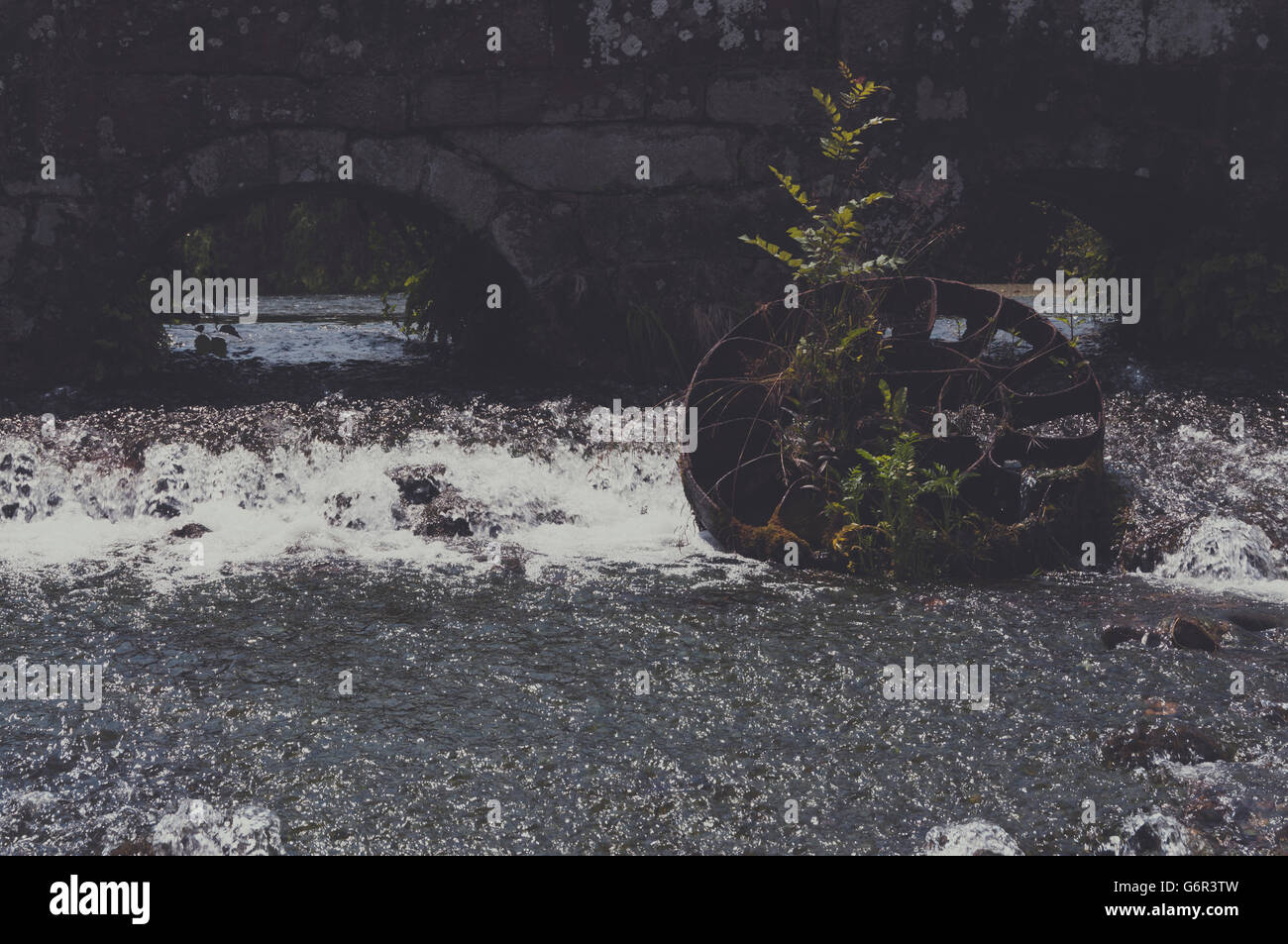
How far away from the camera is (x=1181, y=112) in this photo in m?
7.80

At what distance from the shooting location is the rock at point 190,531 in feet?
20.4

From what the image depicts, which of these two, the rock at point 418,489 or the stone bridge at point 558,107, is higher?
the stone bridge at point 558,107

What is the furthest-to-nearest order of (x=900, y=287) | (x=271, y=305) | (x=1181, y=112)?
(x=271, y=305)
(x=1181, y=112)
(x=900, y=287)

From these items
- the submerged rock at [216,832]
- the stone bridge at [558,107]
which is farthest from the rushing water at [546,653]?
the stone bridge at [558,107]

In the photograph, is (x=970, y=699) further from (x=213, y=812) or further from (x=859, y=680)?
(x=213, y=812)

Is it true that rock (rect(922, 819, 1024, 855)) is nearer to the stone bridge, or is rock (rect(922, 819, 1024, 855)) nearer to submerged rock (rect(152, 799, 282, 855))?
submerged rock (rect(152, 799, 282, 855))

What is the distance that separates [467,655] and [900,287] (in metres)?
3.20

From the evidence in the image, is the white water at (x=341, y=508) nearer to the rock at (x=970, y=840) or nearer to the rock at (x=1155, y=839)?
the rock at (x=970, y=840)

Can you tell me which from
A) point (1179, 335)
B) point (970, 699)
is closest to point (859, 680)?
point (970, 699)

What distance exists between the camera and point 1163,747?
376 centimetres

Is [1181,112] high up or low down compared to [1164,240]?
up

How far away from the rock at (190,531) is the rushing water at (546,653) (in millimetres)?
11

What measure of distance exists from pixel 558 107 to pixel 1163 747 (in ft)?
17.7

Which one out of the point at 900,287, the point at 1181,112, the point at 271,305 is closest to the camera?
the point at 900,287
